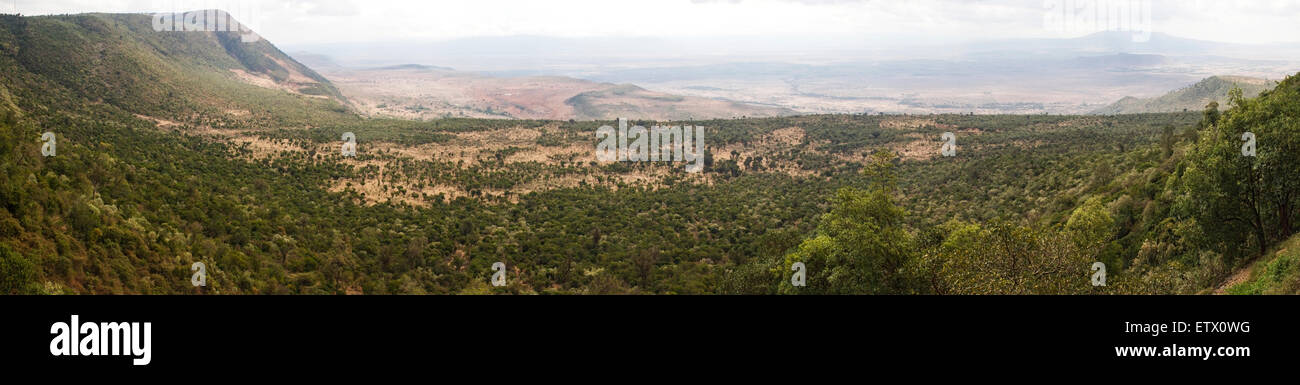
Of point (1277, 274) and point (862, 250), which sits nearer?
point (1277, 274)

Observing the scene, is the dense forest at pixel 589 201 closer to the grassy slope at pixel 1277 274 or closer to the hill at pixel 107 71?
the grassy slope at pixel 1277 274

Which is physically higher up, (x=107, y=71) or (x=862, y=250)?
(x=107, y=71)

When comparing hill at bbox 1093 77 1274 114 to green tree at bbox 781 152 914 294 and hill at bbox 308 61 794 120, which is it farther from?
green tree at bbox 781 152 914 294

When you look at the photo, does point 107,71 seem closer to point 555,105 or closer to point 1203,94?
point 555,105

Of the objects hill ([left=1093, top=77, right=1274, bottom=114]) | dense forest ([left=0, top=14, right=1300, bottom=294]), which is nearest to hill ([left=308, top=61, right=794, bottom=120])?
hill ([left=1093, top=77, right=1274, bottom=114])

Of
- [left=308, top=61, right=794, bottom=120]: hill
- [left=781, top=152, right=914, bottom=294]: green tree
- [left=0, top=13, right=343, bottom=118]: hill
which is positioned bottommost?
[left=781, top=152, right=914, bottom=294]: green tree

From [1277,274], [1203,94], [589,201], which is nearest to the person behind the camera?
[1277,274]

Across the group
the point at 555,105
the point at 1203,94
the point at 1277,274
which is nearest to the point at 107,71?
the point at 1277,274

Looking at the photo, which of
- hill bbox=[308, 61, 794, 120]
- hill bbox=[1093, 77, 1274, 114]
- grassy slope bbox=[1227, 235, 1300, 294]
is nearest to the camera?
grassy slope bbox=[1227, 235, 1300, 294]
